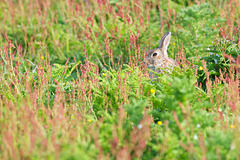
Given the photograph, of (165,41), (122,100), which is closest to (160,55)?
(165,41)

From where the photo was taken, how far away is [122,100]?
3.82 metres

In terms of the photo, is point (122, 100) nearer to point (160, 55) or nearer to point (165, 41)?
point (160, 55)

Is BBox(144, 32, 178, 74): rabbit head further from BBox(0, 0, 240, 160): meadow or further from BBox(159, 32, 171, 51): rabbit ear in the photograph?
BBox(0, 0, 240, 160): meadow

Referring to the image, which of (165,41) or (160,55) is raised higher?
(165,41)

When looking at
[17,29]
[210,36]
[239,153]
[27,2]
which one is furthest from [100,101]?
[27,2]

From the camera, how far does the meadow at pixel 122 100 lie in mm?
2637

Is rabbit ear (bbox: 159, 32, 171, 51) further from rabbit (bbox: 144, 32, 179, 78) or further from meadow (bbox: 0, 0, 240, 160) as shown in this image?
meadow (bbox: 0, 0, 240, 160)

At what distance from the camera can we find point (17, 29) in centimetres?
642

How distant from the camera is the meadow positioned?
264 centimetres

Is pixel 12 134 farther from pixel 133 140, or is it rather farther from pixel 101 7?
pixel 101 7

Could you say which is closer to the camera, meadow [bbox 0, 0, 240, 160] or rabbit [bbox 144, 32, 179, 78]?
meadow [bbox 0, 0, 240, 160]

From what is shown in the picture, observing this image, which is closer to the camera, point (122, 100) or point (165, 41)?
point (122, 100)

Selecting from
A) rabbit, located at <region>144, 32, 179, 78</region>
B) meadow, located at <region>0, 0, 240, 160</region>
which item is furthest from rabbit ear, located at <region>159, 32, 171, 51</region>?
meadow, located at <region>0, 0, 240, 160</region>

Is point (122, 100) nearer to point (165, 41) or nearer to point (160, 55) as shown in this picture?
point (160, 55)
